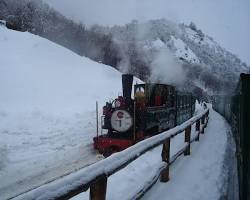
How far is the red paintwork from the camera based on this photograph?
391 inches

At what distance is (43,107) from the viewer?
1789cm

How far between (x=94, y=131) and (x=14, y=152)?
17.8 feet

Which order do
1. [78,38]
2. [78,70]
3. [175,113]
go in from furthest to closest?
[78,38], [78,70], [175,113]

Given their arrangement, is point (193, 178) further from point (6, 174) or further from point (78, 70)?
point (78, 70)

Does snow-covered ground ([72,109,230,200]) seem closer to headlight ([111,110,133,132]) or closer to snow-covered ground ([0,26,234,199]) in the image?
snow-covered ground ([0,26,234,199])

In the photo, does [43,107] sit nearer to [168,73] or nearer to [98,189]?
[168,73]

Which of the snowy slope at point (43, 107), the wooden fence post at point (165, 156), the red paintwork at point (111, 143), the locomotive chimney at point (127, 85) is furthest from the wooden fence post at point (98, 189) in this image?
the locomotive chimney at point (127, 85)

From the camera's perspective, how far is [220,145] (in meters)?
10.2

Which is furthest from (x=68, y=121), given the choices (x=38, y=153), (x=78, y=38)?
(x=78, y=38)

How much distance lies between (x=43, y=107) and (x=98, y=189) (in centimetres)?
1561

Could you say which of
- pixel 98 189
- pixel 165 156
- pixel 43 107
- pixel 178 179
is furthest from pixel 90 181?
pixel 43 107

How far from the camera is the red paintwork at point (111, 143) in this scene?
391 inches

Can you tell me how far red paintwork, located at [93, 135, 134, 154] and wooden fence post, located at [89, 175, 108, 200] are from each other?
22.5ft

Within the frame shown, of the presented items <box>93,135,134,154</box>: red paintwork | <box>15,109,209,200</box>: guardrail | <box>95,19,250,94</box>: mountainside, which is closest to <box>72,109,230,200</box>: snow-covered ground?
<box>15,109,209,200</box>: guardrail
